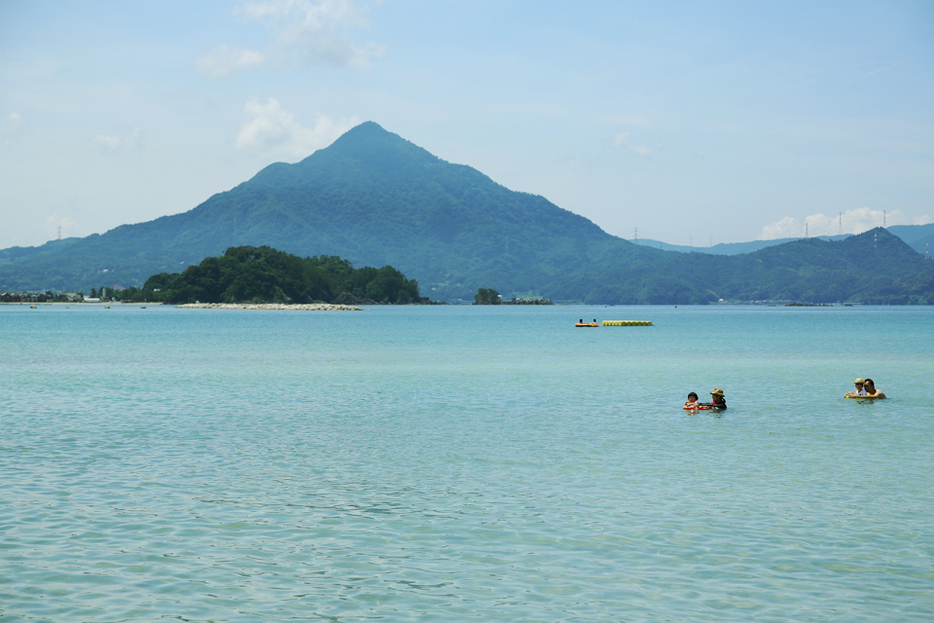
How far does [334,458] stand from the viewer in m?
25.3

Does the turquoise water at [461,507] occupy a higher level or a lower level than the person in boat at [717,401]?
lower

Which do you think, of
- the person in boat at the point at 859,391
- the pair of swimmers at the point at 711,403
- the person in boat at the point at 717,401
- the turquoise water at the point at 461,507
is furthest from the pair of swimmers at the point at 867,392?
the pair of swimmers at the point at 711,403

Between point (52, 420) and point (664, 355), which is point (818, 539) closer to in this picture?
point (52, 420)

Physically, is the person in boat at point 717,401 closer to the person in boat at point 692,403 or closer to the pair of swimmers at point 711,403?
the pair of swimmers at point 711,403

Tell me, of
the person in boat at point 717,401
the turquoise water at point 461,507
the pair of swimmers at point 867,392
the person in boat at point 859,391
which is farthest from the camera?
the pair of swimmers at point 867,392

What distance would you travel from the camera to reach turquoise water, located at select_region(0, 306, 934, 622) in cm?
1296

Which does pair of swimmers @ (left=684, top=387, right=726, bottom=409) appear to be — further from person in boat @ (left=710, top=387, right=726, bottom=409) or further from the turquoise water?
the turquoise water

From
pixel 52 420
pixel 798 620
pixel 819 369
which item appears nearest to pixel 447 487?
pixel 798 620

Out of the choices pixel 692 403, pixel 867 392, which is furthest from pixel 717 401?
pixel 867 392

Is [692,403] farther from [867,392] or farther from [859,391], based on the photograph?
[867,392]

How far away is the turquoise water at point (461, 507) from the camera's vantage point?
13.0 metres

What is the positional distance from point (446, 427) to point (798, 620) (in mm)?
21115

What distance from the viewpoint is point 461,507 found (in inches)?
744

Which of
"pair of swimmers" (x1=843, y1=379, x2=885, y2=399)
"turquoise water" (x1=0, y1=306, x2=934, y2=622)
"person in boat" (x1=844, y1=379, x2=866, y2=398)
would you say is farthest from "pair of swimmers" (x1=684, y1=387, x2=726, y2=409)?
"pair of swimmers" (x1=843, y1=379, x2=885, y2=399)
